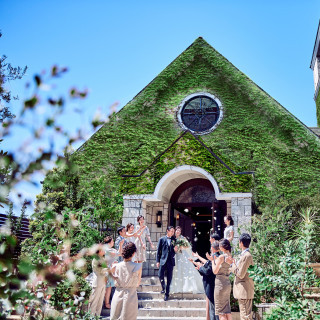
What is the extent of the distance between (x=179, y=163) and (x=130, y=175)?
63.6 inches

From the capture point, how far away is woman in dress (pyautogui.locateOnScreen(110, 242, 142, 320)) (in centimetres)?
500

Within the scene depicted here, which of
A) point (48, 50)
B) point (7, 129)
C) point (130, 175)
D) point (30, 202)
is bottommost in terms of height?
point (30, 202)

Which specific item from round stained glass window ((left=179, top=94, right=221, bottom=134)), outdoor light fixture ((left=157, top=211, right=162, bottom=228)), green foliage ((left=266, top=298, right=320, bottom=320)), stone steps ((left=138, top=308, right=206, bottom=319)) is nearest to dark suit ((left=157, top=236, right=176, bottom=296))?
stone steps ((left=138, top=308, right=206, bottom=319))

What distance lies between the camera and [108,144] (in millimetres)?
15086

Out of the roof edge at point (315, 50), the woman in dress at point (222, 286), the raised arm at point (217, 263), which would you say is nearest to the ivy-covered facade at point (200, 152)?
the woman in dress at point (222, 286)

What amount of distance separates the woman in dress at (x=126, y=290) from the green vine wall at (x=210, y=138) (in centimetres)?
600

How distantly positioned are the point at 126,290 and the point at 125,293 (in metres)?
0.04

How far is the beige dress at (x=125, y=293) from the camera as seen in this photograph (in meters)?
4.99

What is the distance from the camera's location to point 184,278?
28.8ft

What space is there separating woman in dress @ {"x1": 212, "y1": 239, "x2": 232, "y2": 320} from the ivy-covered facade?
4.27 meters

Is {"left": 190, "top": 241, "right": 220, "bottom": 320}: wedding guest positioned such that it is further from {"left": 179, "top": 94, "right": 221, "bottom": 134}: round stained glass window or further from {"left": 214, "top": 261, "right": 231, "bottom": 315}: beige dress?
{"left": 179, "top": 94, "right": 221, "bottom": 134}: round stained glass window

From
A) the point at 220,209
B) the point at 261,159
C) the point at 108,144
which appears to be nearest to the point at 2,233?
the point at 220,209

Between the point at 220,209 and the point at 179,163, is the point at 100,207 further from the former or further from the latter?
the point at 220,209

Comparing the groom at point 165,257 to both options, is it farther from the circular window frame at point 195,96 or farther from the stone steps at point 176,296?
the circular window frame at point 195,96
